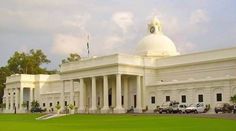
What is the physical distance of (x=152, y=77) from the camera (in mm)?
80562

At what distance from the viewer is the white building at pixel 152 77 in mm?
68312

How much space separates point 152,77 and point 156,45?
8.67 m

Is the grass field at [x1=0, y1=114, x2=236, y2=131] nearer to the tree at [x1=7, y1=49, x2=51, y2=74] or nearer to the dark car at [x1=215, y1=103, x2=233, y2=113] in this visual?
the dark car at [x1=215, y1=103, x2=233, y2=113]

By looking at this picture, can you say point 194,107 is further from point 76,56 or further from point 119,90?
point 76,56

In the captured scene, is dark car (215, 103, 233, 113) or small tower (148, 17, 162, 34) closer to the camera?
dark car (215, 103, 233, 113)

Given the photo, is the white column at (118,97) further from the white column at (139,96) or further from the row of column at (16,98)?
the row of column at (16,98)

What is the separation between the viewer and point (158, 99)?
247 ft

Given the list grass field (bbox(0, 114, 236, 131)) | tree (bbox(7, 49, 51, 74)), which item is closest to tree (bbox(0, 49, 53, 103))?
tree (bbox(7, 49, 51, 74))

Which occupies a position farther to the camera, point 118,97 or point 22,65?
point 22,65

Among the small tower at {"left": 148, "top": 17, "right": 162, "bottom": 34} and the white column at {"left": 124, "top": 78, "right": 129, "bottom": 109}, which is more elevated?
the small tower at {"left": 148, "top": 17, "right": 162, "bottom": 34}

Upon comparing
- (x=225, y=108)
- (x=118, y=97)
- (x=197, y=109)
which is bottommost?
(x=197, y=109)

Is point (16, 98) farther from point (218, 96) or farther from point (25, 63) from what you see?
point (218, 96)

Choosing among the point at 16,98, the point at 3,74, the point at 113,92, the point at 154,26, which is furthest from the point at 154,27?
the point at 3,74

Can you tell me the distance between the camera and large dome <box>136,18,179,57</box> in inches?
3376
